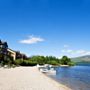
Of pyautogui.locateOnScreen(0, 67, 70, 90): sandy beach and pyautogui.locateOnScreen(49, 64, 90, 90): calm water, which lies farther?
pyautogui.locateOnScreen(49, 64, 90, 90): calm water

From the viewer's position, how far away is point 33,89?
73.7 feet

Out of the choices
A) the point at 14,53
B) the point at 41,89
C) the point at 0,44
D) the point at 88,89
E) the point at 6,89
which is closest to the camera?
the point at 6,89

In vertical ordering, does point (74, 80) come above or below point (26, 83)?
above

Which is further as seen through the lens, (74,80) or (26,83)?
(74,80)

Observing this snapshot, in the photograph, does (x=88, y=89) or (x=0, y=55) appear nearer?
(x=88, y=89)

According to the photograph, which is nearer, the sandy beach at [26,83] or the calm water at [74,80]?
the sandy beach at [26,83]

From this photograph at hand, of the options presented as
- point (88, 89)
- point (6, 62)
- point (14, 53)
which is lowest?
point (88, 89)

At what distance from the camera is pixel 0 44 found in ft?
418

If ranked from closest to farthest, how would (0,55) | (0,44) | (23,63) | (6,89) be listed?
(6,89), (0,55), (0,44), (23,63)

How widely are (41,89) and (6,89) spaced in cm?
360

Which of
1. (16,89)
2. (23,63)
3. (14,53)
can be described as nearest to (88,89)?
(16,89)

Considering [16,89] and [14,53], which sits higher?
[14,53]

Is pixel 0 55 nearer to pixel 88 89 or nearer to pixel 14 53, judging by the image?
pixel 14 53

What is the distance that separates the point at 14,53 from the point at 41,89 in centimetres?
13904
